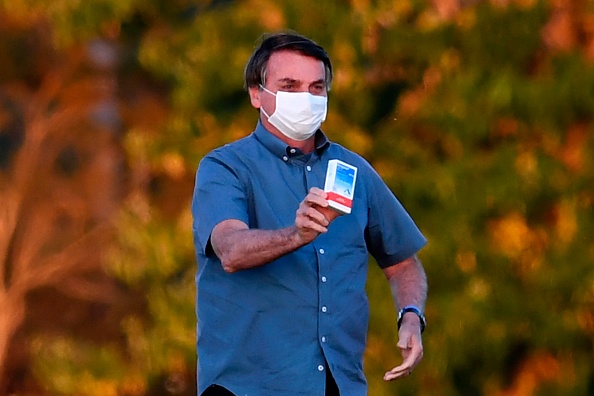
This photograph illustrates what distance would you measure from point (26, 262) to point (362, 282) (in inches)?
584

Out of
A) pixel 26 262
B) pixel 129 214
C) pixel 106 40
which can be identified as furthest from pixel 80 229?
pixel 129 214

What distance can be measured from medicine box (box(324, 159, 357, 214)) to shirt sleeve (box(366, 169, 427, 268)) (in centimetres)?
63

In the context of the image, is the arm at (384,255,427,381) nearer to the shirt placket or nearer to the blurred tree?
the shirt placket

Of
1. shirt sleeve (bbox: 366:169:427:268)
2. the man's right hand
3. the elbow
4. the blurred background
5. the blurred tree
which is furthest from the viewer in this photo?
the blurred tree

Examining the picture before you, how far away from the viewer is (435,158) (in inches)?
512

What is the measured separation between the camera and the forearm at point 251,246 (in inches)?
134

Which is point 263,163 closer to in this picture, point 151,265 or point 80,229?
point 151,265

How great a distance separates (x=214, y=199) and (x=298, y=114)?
0.37 metres

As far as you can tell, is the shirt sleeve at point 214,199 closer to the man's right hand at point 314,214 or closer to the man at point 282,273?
the man at point 282,273

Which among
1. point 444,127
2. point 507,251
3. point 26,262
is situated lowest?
point 26,262

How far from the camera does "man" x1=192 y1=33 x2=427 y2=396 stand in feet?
12.2

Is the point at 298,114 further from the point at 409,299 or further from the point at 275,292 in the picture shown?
the point at 409,299

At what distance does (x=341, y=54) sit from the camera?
41.1 ft

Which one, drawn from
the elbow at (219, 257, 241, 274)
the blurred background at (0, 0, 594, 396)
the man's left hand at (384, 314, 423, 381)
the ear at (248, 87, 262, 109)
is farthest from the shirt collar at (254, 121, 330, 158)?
the blurred background at (0, 0, 594, 396)
